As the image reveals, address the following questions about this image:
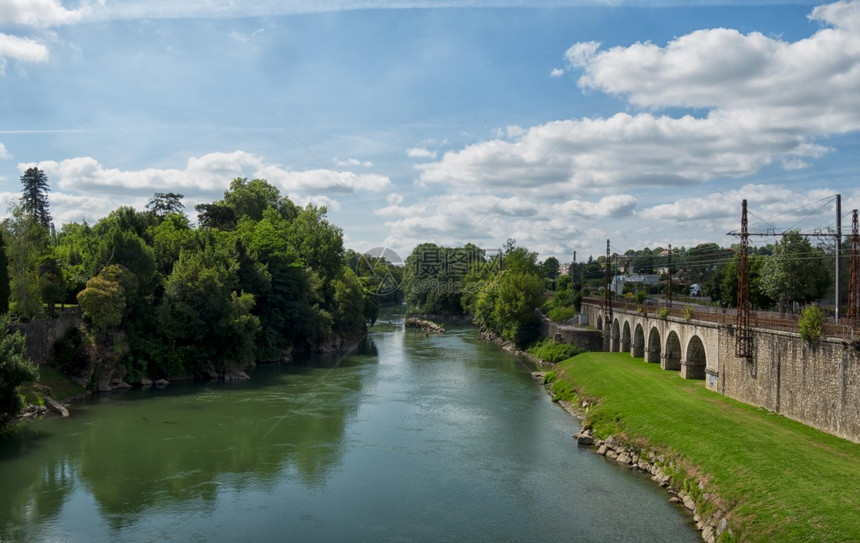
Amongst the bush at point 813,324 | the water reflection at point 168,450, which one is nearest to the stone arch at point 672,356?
the bush at point 813,324

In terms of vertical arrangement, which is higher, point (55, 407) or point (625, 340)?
point (625, 340)

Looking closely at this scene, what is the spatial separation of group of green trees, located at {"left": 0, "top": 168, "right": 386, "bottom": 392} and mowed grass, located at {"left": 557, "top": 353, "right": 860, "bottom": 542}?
2955cm

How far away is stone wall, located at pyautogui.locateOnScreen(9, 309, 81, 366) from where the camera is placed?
37.0 m

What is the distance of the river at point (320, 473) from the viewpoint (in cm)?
1998

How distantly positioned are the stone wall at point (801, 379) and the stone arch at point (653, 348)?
14.7 metres

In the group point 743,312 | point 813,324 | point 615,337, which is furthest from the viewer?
point 615,337

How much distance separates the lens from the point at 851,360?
21281 mm

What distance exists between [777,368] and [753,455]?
6554 mm

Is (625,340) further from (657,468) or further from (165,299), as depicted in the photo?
(165,299)

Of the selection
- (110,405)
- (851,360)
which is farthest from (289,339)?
(851,360)

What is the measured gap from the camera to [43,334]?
38.6m

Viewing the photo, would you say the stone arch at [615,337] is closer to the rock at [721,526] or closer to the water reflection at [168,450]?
the water reflection at [168,450]

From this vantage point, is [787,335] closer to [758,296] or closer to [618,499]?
[618,499]

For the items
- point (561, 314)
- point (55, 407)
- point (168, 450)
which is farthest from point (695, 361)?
point (55, 407)
